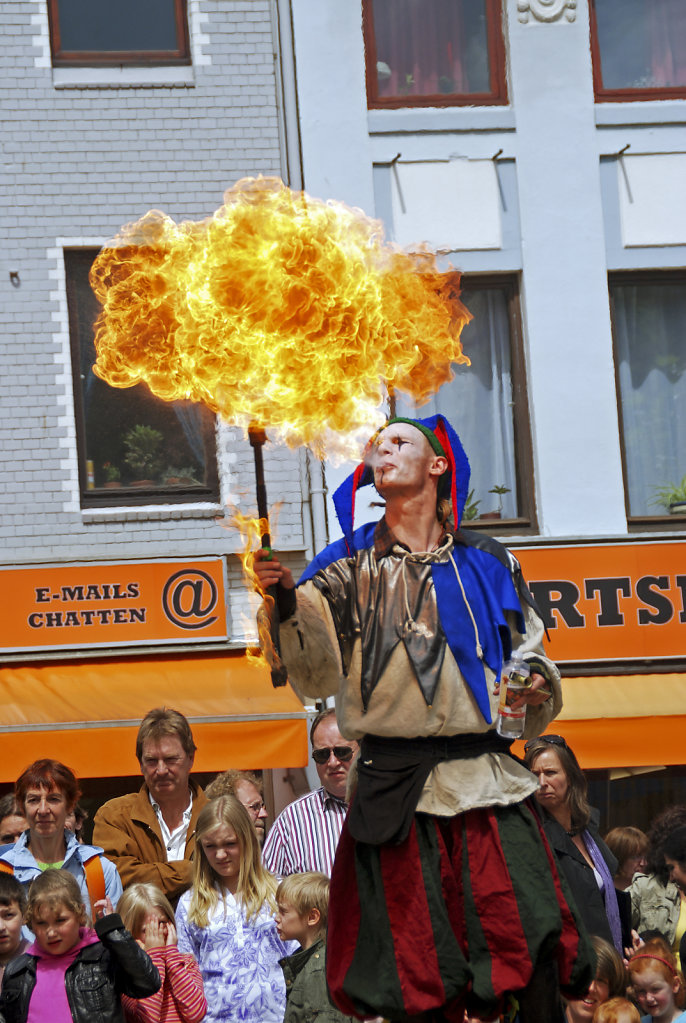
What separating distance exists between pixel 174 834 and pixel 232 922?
0.73 m

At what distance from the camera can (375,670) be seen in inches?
159

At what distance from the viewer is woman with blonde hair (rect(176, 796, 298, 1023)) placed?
5.36 meters

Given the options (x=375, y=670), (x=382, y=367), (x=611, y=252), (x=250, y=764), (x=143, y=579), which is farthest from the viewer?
(x=611, y=252)

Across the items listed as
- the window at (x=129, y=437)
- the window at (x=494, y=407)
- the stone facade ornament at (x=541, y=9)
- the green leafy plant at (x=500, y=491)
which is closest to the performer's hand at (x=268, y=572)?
the window at (x=129, y=437)

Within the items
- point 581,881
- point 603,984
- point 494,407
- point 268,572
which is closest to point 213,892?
point 581,881

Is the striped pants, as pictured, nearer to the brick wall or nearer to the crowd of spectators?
the crowd of spectators

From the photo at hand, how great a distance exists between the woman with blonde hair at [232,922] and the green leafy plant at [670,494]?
21.5 feet

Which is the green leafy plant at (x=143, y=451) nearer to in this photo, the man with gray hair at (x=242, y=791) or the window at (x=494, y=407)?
the window at (x=494, y=407)

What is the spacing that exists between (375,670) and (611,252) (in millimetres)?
8019

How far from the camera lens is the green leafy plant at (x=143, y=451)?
1095 cm

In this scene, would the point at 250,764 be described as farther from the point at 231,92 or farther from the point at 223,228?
the point at 223,228

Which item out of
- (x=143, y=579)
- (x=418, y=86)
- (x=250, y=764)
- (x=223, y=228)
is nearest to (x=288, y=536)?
(x=143, y=579)

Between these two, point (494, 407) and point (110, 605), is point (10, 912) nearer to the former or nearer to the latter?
point (110, 605)

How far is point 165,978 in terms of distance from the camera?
526 centimetres
